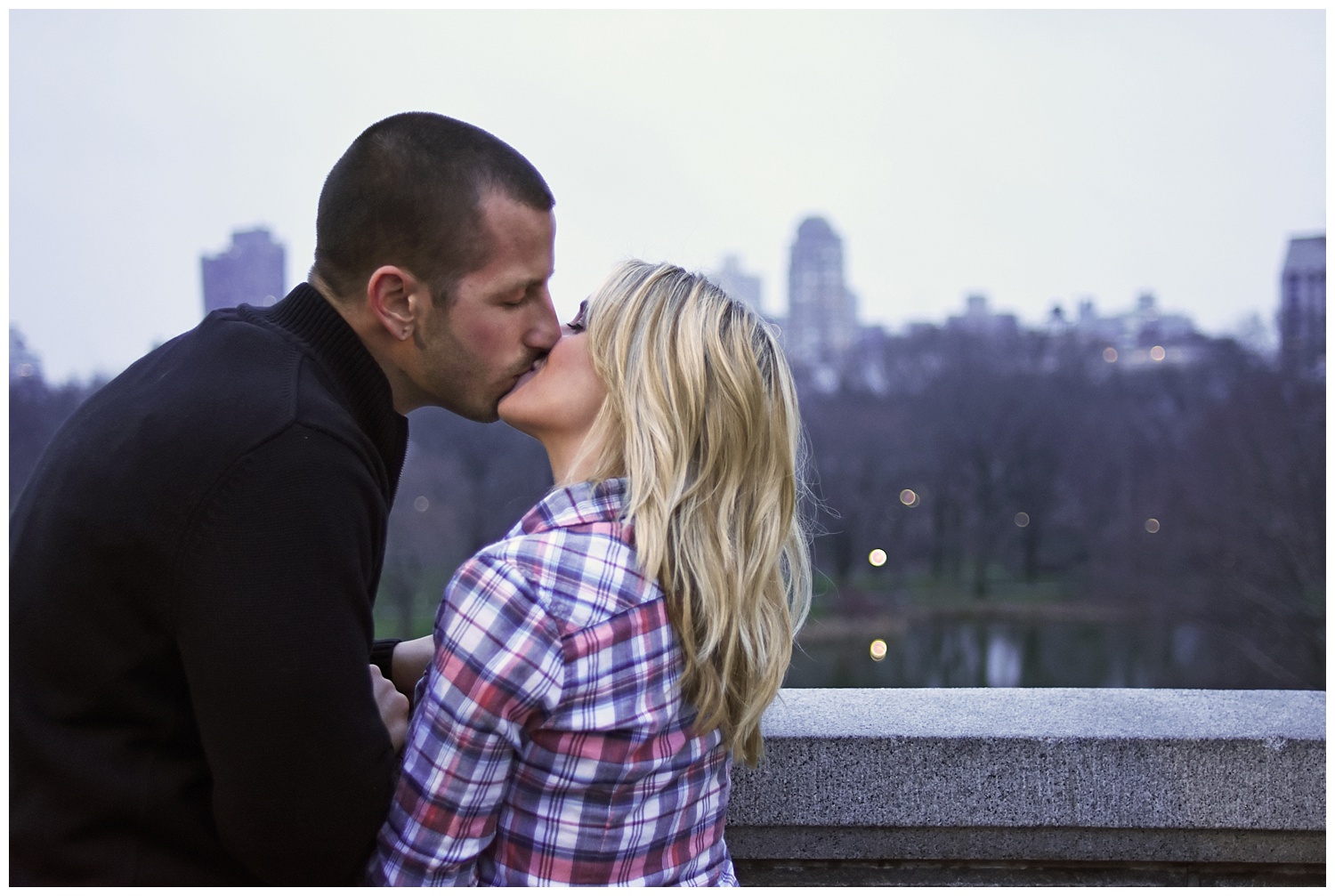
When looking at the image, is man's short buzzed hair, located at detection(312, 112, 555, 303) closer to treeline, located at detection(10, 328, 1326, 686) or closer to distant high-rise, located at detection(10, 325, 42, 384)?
distant high-rise, located at detection(10, 325, 42, 384)

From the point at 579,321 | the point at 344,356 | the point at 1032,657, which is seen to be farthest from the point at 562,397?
the point at 1032,657

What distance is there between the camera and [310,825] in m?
1.75

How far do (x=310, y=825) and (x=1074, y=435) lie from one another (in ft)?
144

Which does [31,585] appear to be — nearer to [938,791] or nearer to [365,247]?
[365,247]

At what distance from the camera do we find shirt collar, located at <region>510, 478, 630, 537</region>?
1.87 meters

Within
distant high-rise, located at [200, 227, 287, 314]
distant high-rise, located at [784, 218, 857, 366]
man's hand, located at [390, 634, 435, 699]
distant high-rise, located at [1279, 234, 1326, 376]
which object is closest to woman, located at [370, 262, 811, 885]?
man's hand, located at [390, 634, 435, 699]

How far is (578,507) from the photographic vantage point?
1.89 meters

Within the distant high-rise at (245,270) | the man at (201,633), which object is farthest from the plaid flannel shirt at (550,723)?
the distant high-rise at (245,270)

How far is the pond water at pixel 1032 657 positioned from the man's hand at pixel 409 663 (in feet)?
86.2

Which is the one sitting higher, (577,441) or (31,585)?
(577,441)

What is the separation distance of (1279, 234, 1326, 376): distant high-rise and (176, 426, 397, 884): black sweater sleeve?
38109 mm

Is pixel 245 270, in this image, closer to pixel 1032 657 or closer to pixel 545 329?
pixel 545 329

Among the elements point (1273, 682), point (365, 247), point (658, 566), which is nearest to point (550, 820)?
point (658, 566)

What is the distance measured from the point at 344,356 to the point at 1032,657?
3269cm
